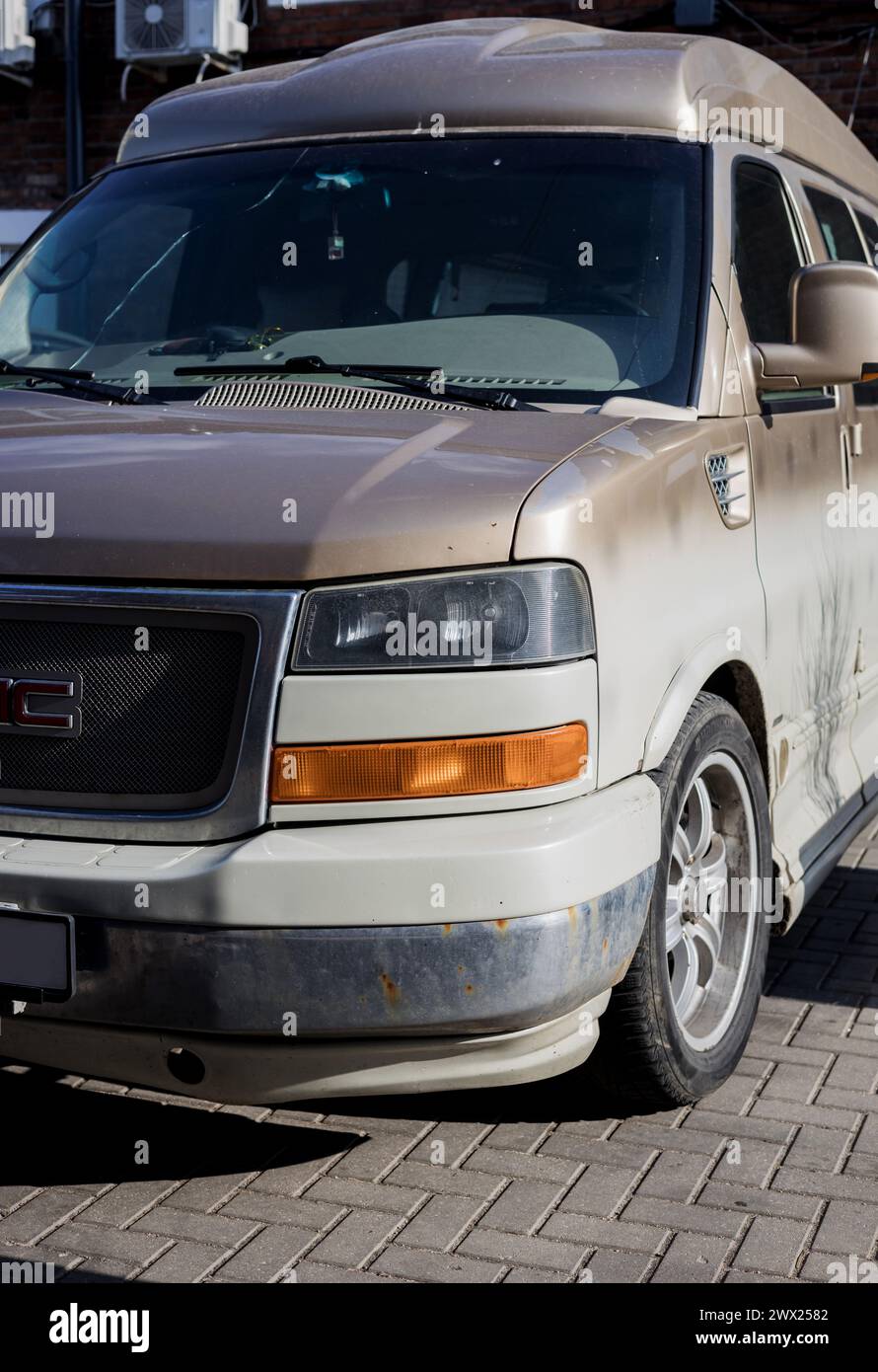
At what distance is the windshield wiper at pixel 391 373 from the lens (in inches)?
132

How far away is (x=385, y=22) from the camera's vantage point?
36.9 feet

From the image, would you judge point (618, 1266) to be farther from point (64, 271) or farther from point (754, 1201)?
point (64, 271)

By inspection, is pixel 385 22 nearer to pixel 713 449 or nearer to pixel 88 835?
pixel 713 449

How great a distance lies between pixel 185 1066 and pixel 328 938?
396 millimetres

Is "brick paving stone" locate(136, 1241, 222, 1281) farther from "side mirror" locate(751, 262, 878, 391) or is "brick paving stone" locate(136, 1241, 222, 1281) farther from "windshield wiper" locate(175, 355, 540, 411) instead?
"side mirror" locate(751, 262, 878, 391)

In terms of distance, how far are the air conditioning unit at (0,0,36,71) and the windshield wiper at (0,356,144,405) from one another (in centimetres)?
890

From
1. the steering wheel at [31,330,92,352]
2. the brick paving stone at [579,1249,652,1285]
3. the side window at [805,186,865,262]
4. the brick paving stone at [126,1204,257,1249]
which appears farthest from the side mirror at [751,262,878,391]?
the brick paving stone at [126,1204,257,1249]

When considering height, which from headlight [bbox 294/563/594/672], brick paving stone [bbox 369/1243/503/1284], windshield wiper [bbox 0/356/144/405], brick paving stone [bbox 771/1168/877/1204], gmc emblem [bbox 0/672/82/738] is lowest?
brick paving stone [bbox 771/1168/877/1204]

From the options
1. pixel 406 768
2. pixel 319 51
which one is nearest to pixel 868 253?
pixel 406 768

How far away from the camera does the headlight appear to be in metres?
2.63

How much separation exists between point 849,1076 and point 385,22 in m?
9.47

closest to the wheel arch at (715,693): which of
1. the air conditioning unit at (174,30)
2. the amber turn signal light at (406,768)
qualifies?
the amber turn signal light at (406,768)

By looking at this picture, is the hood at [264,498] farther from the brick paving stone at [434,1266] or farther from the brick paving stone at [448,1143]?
the brick paving stone at [448,1143]
